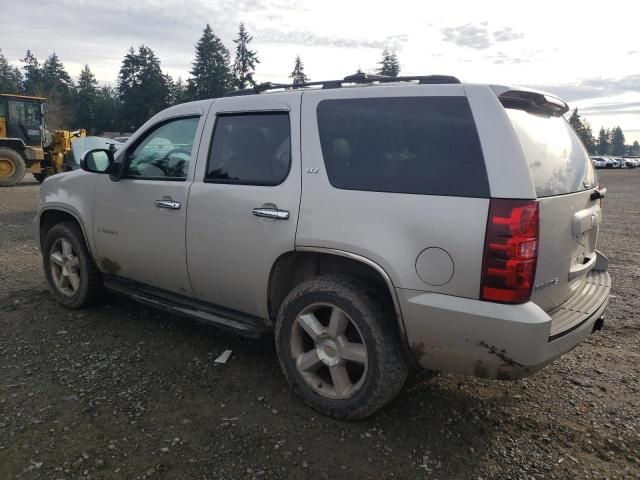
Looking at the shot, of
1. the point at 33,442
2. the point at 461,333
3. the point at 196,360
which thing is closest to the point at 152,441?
the point at 33,442

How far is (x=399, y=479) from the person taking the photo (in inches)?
96.0

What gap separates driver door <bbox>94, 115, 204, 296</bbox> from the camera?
3.59 metres

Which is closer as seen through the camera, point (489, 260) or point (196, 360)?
point (489, 260)

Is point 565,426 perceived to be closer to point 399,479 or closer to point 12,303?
point 399,479

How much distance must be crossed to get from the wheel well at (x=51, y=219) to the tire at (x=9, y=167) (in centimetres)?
1474

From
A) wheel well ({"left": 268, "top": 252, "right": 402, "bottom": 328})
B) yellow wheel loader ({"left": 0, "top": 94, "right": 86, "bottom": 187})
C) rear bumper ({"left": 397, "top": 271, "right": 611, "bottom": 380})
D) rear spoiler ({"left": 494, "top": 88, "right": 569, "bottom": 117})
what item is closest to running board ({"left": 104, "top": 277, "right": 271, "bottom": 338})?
wheel well ({"left": 268, "top": 252, "right": 402, "bottom": 328})

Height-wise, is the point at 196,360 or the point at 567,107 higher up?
the point at 567,107

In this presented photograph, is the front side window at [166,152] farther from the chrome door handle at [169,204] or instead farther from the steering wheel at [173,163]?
the chrome door handle at [169,204]

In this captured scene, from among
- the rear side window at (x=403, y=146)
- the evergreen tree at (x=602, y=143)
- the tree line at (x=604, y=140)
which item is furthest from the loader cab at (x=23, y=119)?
the evergreen tree at (x=602, y=143)

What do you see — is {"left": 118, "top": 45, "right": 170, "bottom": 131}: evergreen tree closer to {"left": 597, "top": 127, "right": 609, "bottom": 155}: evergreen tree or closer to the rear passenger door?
the rear passenger door

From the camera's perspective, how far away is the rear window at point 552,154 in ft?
8.15

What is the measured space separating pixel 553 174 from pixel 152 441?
103 inches

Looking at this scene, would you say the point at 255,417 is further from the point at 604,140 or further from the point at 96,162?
the point at 604,140

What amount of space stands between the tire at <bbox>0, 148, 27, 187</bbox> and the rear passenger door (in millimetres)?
16908
